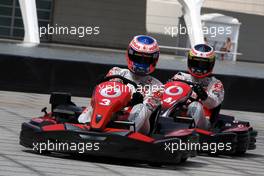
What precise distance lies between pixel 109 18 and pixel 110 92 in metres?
35.9

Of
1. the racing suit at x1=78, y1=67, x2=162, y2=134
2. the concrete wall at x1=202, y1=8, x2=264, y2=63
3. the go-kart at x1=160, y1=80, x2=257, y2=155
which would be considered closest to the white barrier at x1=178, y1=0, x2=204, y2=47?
the concrete wall at x1=202, y1=8, x2=264, y2=63

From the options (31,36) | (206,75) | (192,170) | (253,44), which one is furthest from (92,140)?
(253,44)

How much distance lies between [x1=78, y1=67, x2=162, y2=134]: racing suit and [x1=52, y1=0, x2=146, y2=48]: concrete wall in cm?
3429

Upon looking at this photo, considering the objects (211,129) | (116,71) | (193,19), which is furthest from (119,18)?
(116,71)

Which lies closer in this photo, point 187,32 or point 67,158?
point 67,158

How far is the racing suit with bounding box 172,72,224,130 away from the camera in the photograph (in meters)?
10.9

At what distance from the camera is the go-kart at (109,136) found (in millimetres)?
8656

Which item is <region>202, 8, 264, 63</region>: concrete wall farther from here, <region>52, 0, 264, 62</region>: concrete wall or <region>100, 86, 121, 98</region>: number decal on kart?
<region>100, 86, 121, 98</region>: number decal on kart

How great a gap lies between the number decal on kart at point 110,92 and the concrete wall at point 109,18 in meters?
35.0

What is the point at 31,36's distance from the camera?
115ft

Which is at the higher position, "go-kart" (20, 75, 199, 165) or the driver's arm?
"go-kart" (20, 75, 199, 165)

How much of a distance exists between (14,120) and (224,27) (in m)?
27.8

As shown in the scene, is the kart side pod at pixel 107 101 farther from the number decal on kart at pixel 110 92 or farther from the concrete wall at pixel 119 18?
the concrete wall at pixel 119 18

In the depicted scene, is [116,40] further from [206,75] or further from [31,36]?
[206,75]
